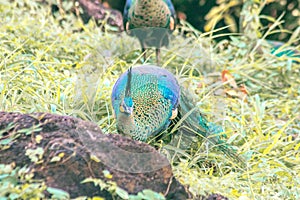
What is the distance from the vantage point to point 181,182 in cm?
235

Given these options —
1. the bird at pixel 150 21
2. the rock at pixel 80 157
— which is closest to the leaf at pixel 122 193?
the rock at pixel 80 157

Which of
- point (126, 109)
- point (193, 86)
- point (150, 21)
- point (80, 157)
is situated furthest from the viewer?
point (150, 21)

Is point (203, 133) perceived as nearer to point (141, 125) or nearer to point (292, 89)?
point (141, 125)

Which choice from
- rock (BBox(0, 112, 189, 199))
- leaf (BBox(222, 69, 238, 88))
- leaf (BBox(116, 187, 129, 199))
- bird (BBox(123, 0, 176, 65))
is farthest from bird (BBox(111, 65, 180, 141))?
leaf (BBox(222, 69, 238, 88))

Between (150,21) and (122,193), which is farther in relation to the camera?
(150,21)

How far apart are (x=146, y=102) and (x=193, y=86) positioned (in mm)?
1084

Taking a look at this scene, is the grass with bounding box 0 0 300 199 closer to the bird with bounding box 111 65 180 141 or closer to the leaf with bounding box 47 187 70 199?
the bird with bounding box 111 65 180 141

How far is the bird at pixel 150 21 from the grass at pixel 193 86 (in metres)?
0.10

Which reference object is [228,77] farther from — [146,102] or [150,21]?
[146,102]

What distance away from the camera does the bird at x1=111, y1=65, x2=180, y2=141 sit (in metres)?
2.65

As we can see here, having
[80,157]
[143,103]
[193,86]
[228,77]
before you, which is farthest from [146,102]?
[228,77]

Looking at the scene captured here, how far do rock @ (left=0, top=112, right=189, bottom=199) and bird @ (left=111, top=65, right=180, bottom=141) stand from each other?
0.34 meters

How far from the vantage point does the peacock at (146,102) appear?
265 centimetres

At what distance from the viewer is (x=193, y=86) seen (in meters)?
3.73
